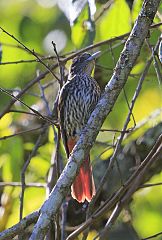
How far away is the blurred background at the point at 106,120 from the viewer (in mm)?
4320

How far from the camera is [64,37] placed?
20.0 feet

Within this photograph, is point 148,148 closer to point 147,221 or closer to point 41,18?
point 147,221

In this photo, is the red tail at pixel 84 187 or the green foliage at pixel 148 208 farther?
the green foliage at pixel 148 208

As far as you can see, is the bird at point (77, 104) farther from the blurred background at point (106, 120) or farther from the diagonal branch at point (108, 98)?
the diagonal branch at point (108, 98)

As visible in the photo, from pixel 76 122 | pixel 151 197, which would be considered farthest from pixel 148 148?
pixel 76 122

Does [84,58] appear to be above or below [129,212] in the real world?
above

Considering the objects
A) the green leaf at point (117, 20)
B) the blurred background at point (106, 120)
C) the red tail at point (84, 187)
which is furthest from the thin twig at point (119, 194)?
the green leaf at point (117, 20)

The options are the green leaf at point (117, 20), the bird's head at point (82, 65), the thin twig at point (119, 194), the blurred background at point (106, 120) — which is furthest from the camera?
the bird's head at point (82, 65)

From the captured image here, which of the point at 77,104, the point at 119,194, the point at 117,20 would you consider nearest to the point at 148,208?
the point at 77,104

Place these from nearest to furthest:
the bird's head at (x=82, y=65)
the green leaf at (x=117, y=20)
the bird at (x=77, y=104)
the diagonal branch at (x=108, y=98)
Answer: the diagonal branch at (x=108, y=98), the green leaf at (x=117, y=20), the bird at (x=77, y=104), the bird's head at (x=82, y=65)

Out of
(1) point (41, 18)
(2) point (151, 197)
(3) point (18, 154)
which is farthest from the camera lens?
(1) point (41, 18)

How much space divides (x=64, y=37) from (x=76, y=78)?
1.05 meters

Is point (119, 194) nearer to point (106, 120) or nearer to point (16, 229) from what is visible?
point (16, 229)

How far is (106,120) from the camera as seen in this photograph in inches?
205
